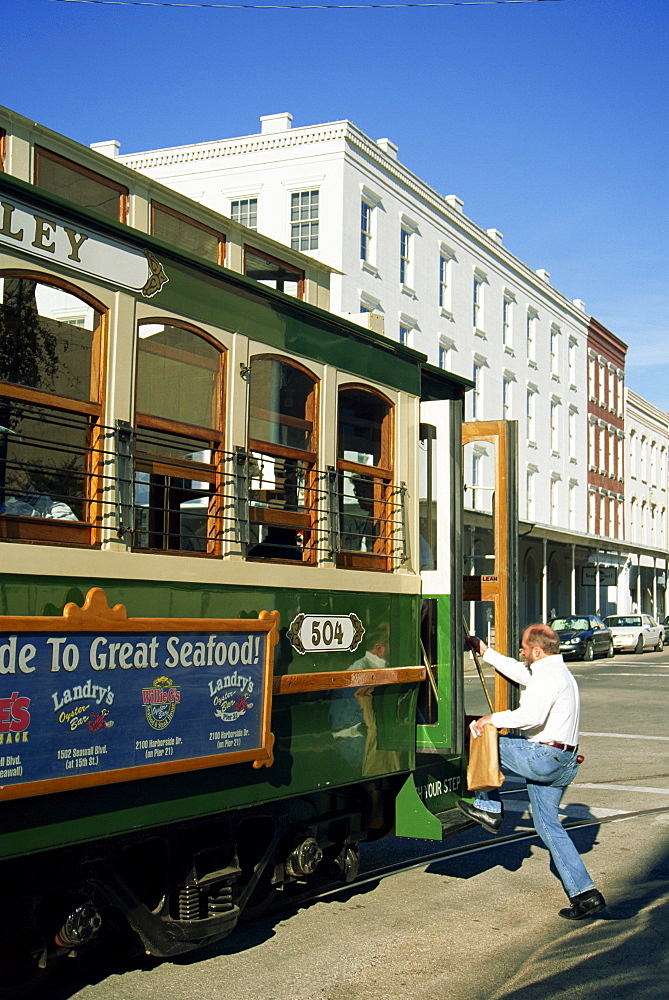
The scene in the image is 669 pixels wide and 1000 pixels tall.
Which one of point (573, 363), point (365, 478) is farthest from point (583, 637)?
point (365, 478)

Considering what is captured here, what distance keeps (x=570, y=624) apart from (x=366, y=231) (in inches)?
566

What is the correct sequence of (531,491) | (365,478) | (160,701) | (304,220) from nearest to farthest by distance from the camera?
(160,701)
(365,478)
(304,220)
(531,491)

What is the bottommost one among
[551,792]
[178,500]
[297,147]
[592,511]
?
[551,792]

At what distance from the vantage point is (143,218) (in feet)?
21.3

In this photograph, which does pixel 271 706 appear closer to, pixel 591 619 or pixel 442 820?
pixel 442 820

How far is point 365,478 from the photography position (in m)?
6.30

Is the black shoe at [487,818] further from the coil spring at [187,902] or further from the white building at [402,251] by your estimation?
the white building at [402,251]

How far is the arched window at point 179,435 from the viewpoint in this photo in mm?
4789

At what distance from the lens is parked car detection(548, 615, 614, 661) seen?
3297 cm

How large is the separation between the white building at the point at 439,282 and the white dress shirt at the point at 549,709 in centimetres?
1246

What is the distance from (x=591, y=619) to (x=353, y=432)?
100 ft

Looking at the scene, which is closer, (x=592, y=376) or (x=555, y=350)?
(x=555, y=350)

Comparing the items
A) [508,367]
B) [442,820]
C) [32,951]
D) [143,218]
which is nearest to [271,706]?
[32,951]

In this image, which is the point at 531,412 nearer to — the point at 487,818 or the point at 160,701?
the point at 487,818
